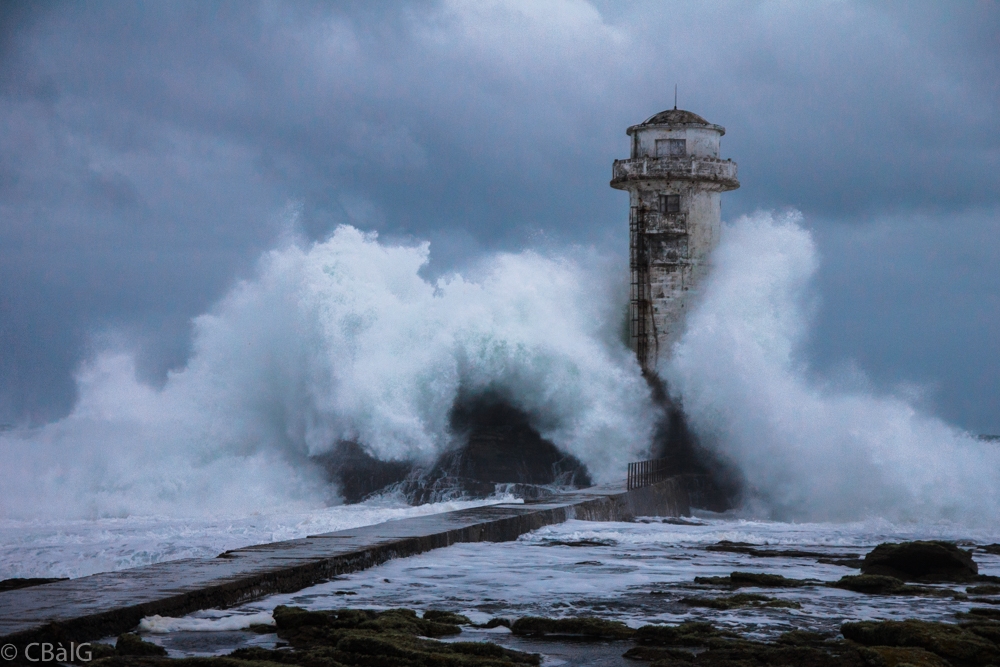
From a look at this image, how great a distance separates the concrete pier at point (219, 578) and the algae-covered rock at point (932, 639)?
3.04 m

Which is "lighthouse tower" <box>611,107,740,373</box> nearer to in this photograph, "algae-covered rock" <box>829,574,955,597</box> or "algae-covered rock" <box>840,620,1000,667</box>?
"algae-covered rock" <box>829,574,955,597</box>

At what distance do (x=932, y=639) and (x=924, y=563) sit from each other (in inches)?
112

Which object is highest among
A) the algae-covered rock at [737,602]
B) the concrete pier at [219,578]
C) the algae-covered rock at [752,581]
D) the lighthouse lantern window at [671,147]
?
the lighthouse lantern window at [671,147]

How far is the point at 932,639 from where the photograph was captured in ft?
17.9

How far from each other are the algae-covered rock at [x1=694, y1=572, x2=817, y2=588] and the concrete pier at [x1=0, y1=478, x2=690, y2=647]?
2.14m

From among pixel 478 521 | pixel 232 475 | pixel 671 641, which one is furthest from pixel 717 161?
pixel 671 641

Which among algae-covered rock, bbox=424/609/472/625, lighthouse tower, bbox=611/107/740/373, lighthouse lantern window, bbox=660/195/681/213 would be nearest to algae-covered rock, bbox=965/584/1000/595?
algae-covered rock, bbox=424/609/472/625

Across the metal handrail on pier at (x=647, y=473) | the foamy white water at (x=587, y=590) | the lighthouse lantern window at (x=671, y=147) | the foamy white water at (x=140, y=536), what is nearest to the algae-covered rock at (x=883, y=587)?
the foamy white water at (x=587, y=590)

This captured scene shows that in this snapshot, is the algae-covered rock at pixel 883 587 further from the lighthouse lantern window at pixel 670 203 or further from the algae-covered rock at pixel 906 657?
the lighthouse lantern window at pixel 670 203

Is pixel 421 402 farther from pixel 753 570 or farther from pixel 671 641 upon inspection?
pixel 671 641

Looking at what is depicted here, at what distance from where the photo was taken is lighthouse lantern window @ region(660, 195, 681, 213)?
895 inches

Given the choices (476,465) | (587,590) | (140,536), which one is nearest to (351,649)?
(587,590)

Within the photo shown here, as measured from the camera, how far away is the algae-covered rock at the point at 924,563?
26.6ft

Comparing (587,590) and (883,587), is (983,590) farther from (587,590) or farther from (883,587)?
(587,590)
